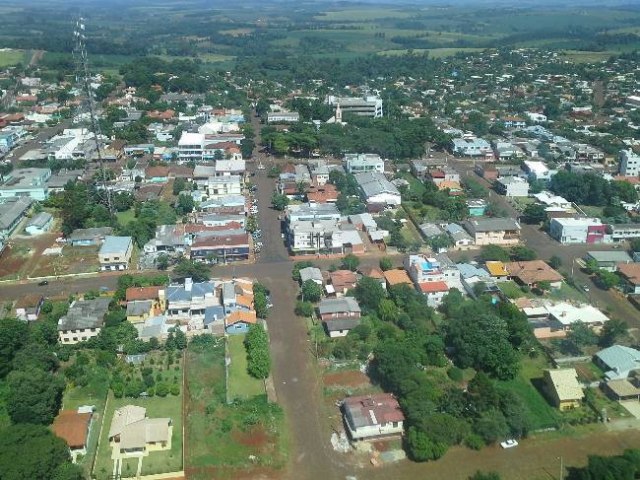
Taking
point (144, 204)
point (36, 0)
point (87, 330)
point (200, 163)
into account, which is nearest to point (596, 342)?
point (87, 330)

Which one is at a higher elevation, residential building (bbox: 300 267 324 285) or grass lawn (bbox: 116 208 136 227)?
residential building (bbox: 300 267 324 285)

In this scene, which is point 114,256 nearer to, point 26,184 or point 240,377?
point 240,377

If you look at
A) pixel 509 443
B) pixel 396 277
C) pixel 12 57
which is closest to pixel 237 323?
pixel 396 277

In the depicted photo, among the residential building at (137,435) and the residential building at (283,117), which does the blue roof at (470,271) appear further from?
the residential building at (283,117)

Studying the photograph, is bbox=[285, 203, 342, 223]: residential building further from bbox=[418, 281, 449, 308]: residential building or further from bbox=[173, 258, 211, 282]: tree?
bbox=[418, 281, 449, 308]: residential building

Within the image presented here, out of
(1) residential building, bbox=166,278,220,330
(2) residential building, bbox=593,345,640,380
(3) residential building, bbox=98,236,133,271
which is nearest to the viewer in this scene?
(2) residential building, bbox=593,345,640,380

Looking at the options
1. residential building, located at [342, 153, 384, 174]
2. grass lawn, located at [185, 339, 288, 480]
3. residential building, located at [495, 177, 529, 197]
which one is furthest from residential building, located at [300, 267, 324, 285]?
residential building, located at [495, 177, 529, 197]
